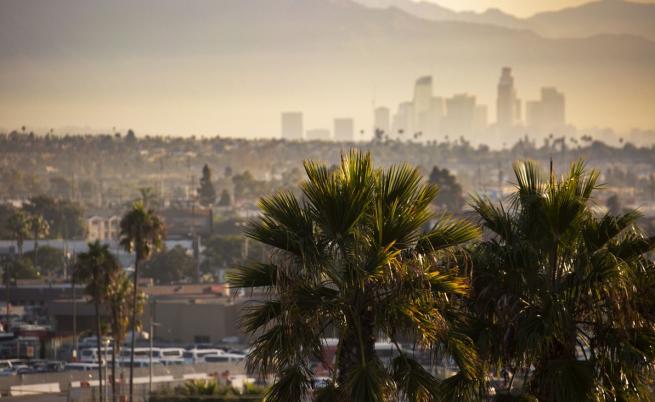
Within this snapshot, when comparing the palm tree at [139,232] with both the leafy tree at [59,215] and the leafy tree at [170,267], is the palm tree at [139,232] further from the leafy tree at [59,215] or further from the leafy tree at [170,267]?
the leafy tree at [59,215]

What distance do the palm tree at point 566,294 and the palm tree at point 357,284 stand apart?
1.53 ft

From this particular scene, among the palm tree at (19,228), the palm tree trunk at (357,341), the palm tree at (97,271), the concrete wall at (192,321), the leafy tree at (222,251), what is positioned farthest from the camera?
the leafy tree at (222,251)

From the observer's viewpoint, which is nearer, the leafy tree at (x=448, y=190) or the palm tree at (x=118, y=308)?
the palm tree at (x=118, y=308)

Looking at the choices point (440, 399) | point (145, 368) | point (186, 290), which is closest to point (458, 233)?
point (440, 399)

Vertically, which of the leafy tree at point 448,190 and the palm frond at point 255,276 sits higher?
the palm frond at point 255,276

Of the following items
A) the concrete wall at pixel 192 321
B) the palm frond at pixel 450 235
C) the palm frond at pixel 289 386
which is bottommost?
the concrete wall at pixel 192 321

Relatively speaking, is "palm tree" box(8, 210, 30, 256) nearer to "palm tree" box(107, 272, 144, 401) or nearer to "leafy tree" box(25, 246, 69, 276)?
"leafy tree" box(25, 246, 69, 276)

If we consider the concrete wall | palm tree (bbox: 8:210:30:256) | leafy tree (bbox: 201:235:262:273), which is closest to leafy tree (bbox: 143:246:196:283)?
leafy tree (bbox: 201:235:262:273)

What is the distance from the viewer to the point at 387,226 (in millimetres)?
12344

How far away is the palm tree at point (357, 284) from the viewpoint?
39.5ft

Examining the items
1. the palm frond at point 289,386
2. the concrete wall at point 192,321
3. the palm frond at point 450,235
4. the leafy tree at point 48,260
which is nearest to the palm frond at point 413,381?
the palm frond at point 289,386

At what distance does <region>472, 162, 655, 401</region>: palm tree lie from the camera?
1241cm

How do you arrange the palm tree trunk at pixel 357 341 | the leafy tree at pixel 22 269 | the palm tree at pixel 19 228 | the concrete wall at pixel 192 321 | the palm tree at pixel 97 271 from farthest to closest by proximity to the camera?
the palm tree at pixel 19 228
the leafy tree at pixel 22 269
the concrete wall at pixel 192 321
the palm tree at pixel 97 271
the palm tree trunk at pixel 357 341

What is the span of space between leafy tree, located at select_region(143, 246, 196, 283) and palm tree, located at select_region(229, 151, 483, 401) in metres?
87.9
